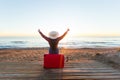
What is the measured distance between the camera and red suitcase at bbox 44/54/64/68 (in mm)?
9219

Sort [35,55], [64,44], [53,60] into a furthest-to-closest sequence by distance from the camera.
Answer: [64,44] → [35,55] → [53,60]

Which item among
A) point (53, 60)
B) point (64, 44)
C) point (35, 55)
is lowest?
point (53, 60)

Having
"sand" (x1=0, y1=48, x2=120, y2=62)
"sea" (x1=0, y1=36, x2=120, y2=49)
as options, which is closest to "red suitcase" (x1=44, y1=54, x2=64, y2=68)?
"sand" (x1=0, y1=48, x2=120, y2=62)

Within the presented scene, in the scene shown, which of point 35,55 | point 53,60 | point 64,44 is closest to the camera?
point 53,60

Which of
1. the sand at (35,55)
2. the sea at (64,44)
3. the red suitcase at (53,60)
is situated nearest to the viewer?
the red suitcase at (53,60)

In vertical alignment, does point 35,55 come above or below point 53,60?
above

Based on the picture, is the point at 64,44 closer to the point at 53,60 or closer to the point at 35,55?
the point at 35,55

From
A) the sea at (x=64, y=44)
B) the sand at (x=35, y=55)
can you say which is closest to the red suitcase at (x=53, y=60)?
the sand at (x=35, y=55)

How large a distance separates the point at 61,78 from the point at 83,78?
555mm

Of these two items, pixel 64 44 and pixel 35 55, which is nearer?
pixel 35 55

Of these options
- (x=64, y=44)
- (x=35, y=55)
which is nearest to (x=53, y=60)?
(x=35, y=55)

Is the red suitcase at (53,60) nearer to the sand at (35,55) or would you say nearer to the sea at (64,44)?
the sand at (35,55)

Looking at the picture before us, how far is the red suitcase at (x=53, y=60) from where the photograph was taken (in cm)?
922

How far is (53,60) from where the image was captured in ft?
30.5
